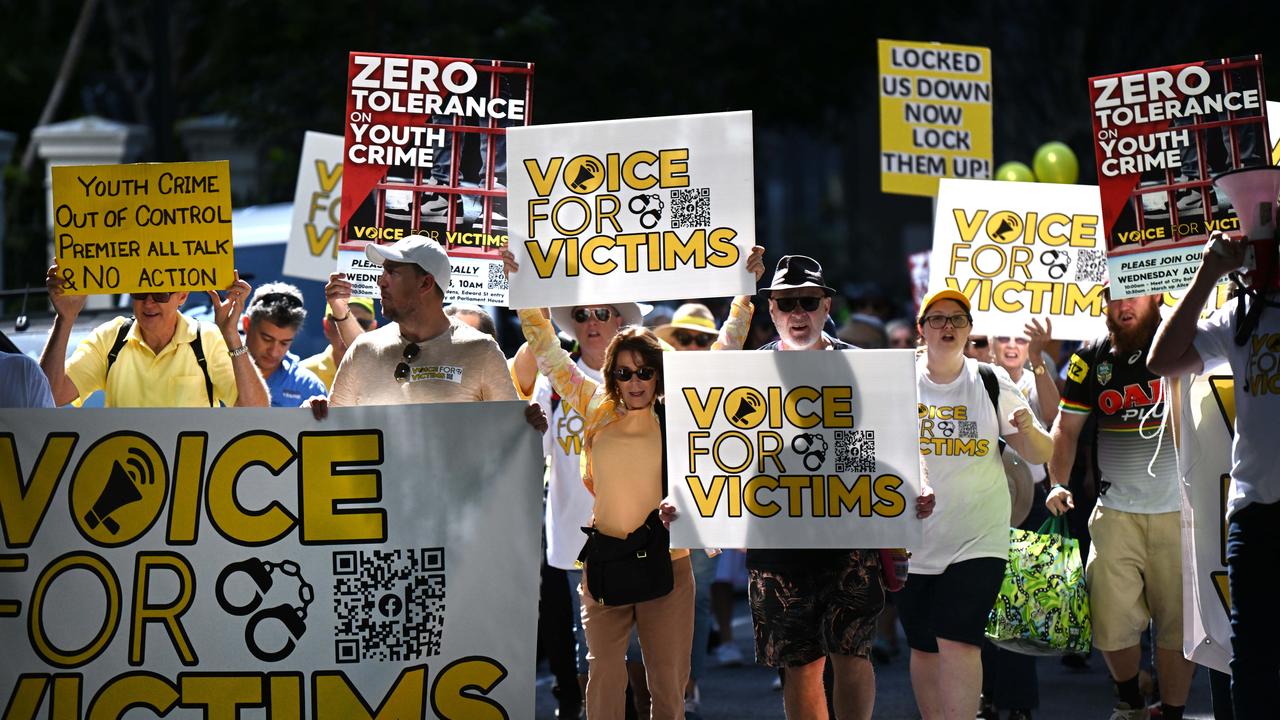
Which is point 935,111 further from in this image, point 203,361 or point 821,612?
point 203,361

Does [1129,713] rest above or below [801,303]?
below

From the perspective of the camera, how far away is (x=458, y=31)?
18.2 metres

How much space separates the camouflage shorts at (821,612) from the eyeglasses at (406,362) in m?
1.52

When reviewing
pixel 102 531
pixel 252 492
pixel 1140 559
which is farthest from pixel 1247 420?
pixel 102 531

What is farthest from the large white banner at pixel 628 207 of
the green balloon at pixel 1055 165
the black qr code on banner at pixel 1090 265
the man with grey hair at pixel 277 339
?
the green balloon at pixel 1055 165

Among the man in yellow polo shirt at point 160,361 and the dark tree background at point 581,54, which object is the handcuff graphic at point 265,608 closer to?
the man in yellow polo shirt at point 160,361

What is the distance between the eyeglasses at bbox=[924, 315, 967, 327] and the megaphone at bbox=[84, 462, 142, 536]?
10.1 ft

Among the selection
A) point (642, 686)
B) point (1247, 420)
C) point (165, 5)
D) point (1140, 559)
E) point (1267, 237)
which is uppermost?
point (165, 5)

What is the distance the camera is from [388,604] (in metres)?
6.29

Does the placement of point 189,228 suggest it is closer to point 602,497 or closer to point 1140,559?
point 602,497

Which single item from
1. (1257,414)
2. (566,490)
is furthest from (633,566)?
(1257,414)

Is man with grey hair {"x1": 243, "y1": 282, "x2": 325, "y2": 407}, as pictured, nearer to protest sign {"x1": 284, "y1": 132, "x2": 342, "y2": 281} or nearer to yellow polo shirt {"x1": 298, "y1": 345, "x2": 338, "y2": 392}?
yellow polo shirt {"x1": 298, "y1": 345, "x2": 338, "y2": 392}

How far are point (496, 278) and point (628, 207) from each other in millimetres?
950

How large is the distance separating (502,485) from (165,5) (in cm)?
1101
